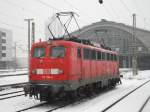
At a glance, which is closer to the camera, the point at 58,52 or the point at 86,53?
the point at 58,52

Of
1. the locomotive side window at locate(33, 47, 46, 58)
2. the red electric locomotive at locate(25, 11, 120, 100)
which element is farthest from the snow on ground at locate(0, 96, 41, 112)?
the locomotive side window at locate(33, 47, 46, 58)

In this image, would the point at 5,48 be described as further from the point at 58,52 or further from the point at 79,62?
the point at 58,52

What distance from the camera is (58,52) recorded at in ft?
50.8

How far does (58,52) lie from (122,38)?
81.8 metres

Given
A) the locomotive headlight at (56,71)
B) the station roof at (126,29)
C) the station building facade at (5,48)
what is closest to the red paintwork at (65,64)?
the locomotive headlight at (56,71)

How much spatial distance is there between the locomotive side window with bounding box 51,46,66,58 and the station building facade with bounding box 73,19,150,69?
252ft

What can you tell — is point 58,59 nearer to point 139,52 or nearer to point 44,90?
point 44,90

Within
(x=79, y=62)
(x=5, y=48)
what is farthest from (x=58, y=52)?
(x=5, y=48)

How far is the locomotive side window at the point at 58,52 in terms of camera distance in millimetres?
15320

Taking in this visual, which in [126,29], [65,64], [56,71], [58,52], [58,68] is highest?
[126,29]

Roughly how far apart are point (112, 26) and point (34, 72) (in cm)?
8304

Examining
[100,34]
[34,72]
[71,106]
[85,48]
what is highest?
[100,34]

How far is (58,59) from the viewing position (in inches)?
598

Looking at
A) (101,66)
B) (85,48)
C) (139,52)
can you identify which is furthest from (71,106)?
(139,52)
